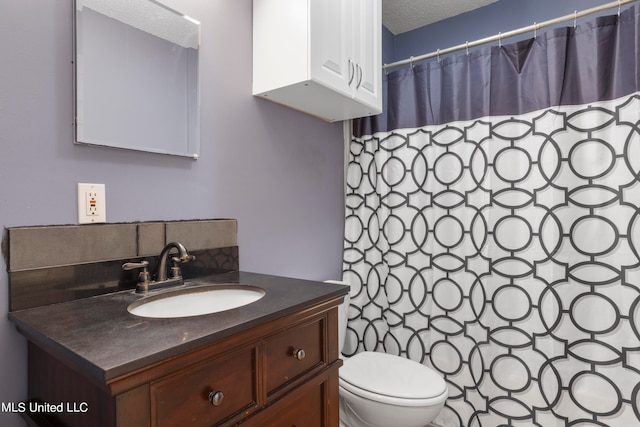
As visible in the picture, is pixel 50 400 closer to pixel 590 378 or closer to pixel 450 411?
pixel 450 411

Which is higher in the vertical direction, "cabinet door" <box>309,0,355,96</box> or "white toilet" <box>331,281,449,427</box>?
"cabinet door" <box>309,0,355,96</box>

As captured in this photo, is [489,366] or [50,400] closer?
[50,400]

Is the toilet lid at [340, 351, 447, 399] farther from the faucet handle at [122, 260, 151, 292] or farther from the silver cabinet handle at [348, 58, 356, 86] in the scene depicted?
the silver cabinet handle at [348, 58, 356, 86]

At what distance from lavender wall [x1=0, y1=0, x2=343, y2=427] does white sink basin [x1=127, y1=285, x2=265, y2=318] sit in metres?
0.28

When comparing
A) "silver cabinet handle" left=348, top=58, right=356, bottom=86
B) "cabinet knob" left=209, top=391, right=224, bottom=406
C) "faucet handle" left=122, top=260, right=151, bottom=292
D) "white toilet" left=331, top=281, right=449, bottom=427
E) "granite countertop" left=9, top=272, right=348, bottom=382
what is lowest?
"white toilet" left=331, top=281, right=449, bottom=427

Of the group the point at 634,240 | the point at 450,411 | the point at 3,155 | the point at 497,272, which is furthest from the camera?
the point at 450,411

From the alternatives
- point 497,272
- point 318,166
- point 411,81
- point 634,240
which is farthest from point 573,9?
point 318,166

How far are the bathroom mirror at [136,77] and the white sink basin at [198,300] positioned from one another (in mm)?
487

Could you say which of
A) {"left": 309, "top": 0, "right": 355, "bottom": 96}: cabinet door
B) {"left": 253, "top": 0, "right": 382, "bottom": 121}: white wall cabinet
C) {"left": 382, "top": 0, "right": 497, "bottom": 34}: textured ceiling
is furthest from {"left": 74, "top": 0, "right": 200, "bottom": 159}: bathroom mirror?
{"left": 382, "top": 0, "right": 497, "bottom": 34}: textured ceiling

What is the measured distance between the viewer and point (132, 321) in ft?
2.54

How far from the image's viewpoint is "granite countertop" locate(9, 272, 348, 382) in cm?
A: 59

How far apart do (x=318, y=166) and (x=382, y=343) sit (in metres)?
1.09

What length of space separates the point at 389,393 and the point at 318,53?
1.38 meters

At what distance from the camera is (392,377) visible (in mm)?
1520
